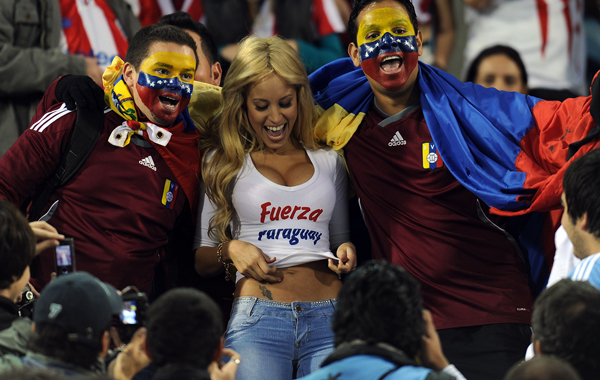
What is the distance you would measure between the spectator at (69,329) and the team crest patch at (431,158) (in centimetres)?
177

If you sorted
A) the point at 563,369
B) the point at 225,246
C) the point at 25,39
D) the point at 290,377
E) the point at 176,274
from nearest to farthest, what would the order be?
1. the point at 563,369
2. the point at 290,377
3. the point at 225,246
4. the point at 176,274
5. the point at 25,39

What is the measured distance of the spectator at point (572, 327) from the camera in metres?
2.13

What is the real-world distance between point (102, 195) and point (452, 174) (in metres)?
1.52

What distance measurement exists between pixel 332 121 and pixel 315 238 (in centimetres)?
61

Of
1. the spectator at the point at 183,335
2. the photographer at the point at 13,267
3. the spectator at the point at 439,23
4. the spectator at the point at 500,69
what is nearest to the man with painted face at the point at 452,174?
the spectator at the point at 183,335

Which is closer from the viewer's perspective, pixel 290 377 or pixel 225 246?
pixel 290 377

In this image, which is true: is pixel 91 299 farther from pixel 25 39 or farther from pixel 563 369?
pixel 25 39

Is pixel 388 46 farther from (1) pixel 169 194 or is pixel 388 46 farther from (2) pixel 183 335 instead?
(2) pixel 183 335

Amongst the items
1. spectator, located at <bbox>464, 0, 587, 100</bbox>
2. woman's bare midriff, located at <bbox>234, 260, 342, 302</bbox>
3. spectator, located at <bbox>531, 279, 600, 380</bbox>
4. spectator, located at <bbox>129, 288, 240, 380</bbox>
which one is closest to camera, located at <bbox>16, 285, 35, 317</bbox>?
woman's bare midriff, located at <bbox>234, 260, 342, 302</bbox>

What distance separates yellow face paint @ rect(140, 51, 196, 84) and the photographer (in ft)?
3.55

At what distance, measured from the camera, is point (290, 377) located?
3203 millimetres

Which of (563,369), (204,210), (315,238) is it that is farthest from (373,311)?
(204,210)

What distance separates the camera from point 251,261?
3.28 meters

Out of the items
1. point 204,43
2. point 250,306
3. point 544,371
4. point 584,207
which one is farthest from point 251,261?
point 204,43
